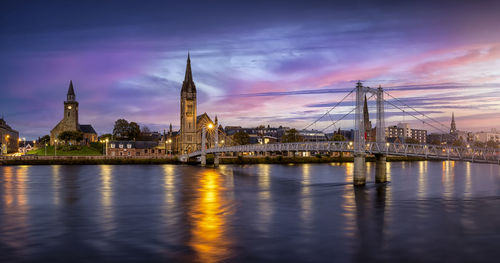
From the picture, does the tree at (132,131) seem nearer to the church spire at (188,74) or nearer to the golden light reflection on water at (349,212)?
the church spire at (188,74)

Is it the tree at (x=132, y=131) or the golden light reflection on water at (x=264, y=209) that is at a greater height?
the tree at (x=132, y=131)

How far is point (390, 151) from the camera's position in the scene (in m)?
43.0

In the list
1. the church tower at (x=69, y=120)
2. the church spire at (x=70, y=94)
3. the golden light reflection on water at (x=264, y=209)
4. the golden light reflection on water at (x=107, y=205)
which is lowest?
the golden light reflection on water at (x=264, y=209)

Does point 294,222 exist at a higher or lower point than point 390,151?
lower

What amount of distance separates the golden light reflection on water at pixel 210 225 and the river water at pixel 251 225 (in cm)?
7

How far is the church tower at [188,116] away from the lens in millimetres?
133000

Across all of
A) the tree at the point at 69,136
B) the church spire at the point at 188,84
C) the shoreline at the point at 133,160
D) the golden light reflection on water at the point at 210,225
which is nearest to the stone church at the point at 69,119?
the tree at the point at 69,136

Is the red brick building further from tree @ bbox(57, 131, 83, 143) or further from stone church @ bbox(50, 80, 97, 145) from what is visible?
stone church @ bbox(50, 80, 97, 145)

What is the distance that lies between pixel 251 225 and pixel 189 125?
368 ft

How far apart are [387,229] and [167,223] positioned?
49.4 ft

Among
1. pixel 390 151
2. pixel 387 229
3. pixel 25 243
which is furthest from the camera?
pixel 390 151

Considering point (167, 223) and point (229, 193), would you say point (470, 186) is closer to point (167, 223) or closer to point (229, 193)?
point (229, 193)

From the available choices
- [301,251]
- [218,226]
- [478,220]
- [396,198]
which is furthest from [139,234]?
[396,198]

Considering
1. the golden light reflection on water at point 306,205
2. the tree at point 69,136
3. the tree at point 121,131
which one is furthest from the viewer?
the tree at point 121,131
